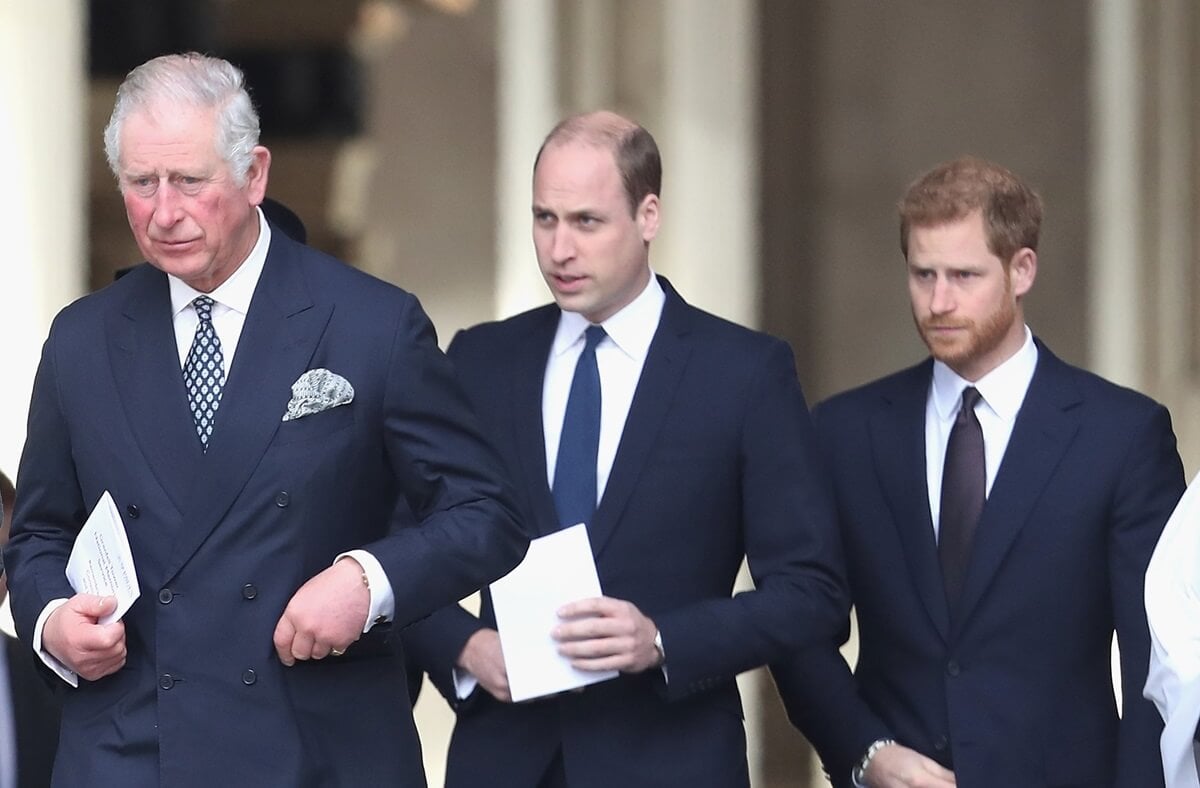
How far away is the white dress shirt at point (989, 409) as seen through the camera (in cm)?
455

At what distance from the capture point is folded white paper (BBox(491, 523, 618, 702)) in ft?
13.9

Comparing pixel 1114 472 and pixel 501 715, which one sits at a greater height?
pixel 1114 472

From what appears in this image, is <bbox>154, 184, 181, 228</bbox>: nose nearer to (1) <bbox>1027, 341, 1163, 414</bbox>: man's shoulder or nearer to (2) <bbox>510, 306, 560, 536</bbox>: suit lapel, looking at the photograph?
(2) <bbox>510, 306, 560, 536</bbox>: suit lapel

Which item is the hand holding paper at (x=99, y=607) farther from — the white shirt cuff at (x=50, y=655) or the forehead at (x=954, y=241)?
the forehead at (x=954, y=241)

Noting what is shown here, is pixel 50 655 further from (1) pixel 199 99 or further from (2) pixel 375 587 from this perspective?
(1) pixel 199 99

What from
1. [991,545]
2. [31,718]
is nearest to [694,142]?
[991,545]

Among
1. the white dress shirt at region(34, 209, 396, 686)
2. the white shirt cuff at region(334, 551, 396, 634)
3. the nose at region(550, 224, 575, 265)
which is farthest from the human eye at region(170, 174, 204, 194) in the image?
the nose at region(550, 224, 575, 265)

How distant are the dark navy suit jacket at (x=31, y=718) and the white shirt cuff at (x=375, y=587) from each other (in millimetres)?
1146

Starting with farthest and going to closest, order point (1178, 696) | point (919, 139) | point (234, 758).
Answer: point (919, 139), point (1178, 696), point (234, 758)

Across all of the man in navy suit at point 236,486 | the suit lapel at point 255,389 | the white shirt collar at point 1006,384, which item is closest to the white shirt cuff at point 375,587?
the man in navy suit at point 236,486

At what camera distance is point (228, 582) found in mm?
3609

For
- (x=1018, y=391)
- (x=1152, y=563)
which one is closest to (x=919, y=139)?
(x=1018, y=391)

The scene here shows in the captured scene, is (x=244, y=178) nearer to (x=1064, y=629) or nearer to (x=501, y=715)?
(x=501, y=715)

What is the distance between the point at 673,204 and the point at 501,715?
3190 mm
